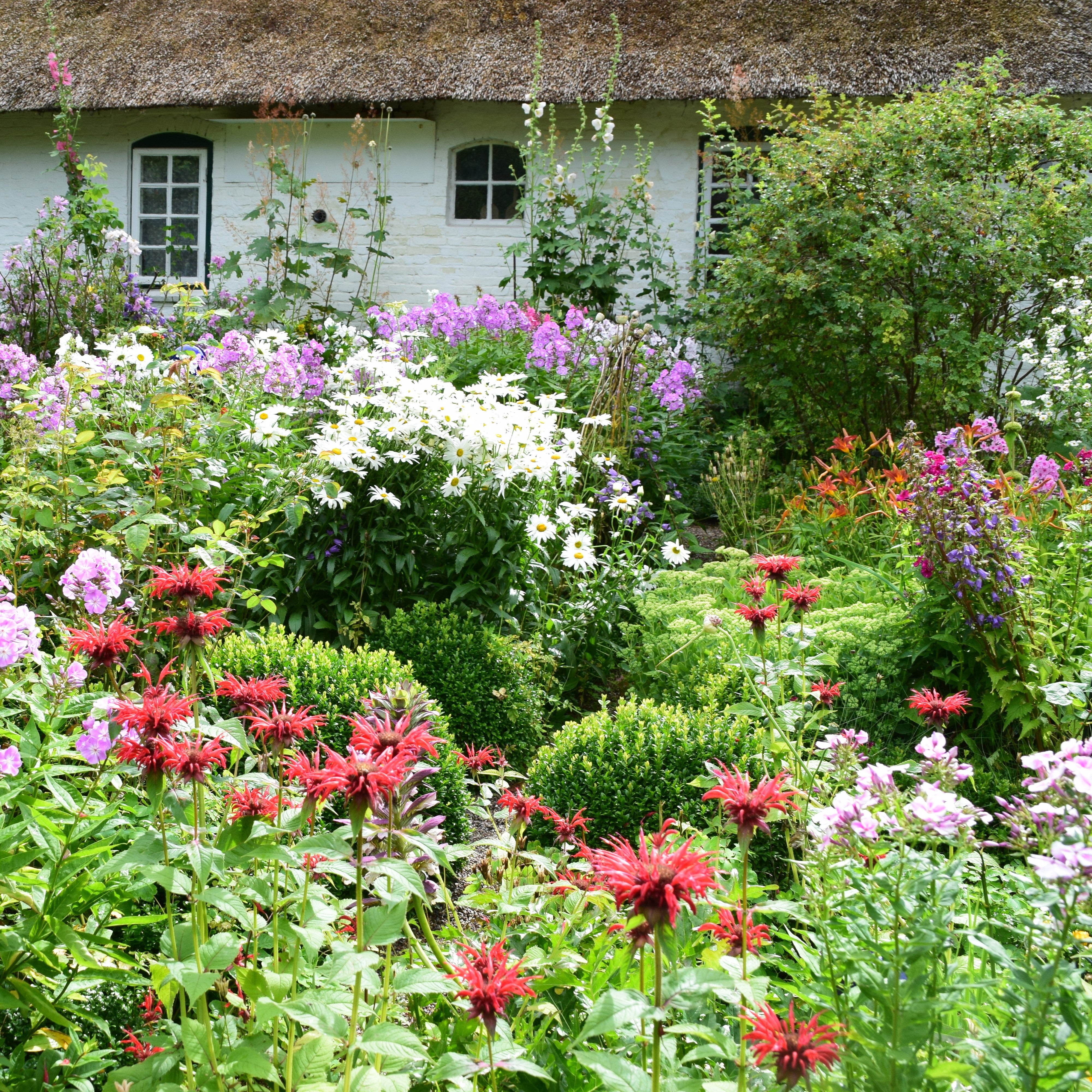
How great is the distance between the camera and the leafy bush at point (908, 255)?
20.1 ft

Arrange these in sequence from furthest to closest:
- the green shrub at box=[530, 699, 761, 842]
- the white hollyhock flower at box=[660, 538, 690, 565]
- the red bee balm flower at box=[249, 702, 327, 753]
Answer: the white hollyhock flower at box=[660, 538, 690, 565], the green shrub at box=[530, 699, 761, 842], the red bee balm flower at box=[249, 702, 327, 753]

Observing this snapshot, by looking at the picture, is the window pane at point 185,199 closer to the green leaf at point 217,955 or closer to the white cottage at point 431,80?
the white cottage at point 431,80

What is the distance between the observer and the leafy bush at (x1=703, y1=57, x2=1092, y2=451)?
614 cm

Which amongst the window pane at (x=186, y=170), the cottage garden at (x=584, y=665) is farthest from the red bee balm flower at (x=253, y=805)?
the window pane at (x=186, y=170)

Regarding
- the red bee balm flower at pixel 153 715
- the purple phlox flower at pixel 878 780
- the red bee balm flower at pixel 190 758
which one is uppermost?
the red bee balm flower at pixel 153 715

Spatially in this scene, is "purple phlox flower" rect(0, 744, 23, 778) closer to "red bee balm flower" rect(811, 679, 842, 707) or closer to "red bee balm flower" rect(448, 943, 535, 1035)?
"red bee balm flower" rect(448, 943, 535, 1035)

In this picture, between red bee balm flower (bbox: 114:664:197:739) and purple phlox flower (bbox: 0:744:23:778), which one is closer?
red bee balm flower (bbox: 114:664:197:739)

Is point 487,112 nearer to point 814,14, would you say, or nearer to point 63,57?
point 814,14

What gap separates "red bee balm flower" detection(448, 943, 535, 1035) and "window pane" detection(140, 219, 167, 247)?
10762 mm

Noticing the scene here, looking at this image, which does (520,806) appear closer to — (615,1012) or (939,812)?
(615,1012)

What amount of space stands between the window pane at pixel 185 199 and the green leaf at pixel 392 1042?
10635 mm

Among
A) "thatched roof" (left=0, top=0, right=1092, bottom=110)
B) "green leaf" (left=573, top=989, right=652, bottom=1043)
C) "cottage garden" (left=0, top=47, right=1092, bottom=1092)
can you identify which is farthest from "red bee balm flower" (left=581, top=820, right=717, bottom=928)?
"thatched roof" (left=0, top=0, right=1092, bottom=110)

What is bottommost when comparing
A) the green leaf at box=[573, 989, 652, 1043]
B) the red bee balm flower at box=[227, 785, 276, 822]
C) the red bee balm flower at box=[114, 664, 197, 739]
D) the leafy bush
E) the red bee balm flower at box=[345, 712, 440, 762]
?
the green leaf at box=[573, 989, 652, 1043]

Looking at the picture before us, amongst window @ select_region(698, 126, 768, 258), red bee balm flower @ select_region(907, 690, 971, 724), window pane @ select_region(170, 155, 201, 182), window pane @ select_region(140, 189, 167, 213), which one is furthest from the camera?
window pane @ select_region(140, 189, 167, 213)
